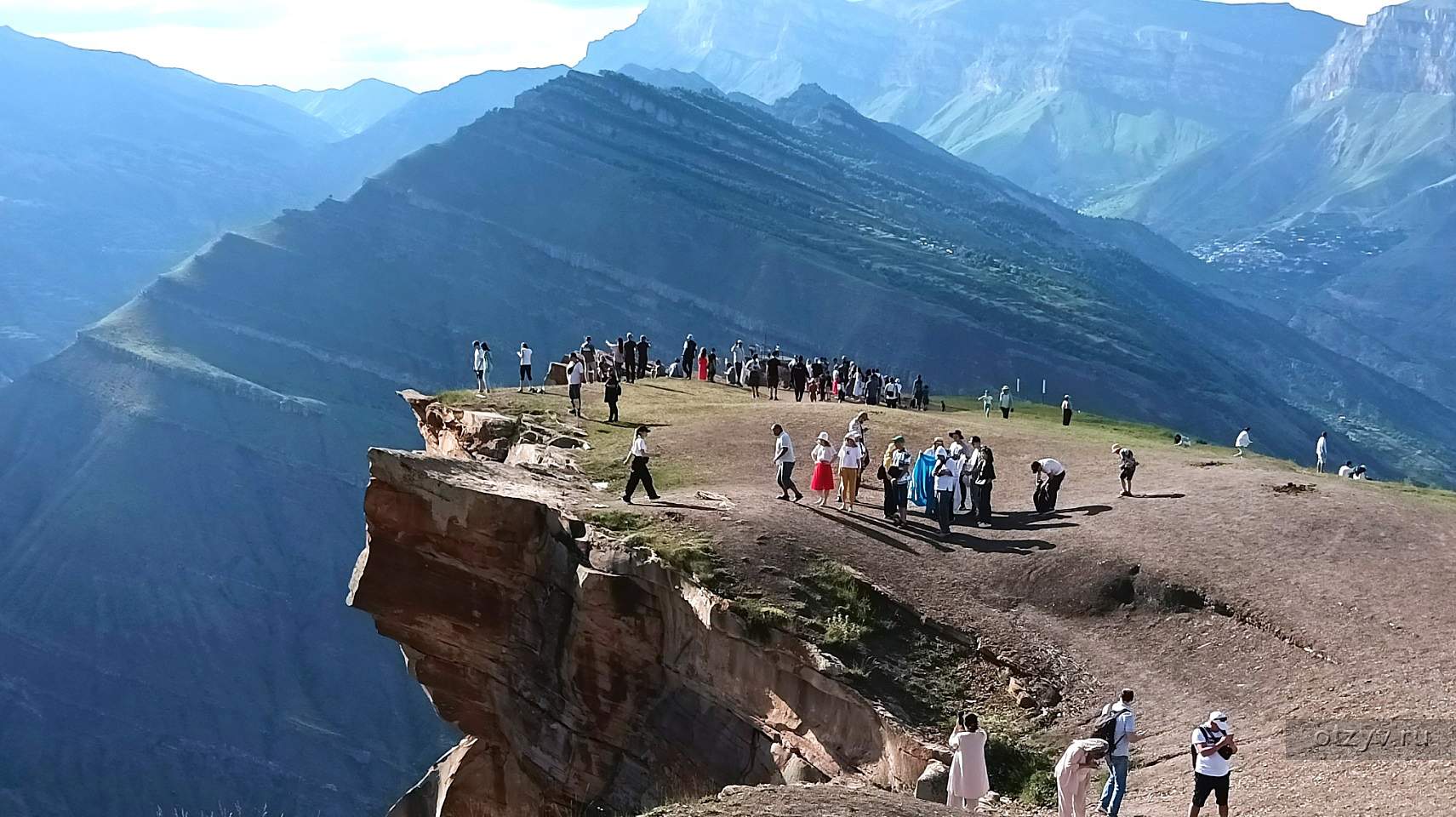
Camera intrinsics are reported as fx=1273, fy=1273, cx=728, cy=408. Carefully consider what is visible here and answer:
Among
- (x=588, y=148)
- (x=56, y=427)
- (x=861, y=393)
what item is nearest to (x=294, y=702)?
(x=56, y=427)

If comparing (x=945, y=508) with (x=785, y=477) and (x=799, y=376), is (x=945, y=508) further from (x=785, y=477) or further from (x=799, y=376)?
(x=799, y=376)

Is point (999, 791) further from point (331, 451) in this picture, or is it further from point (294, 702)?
point (331, 451)

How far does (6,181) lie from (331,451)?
135111 mm

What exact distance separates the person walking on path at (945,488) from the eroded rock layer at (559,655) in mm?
5303

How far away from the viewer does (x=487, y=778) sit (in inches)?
1048

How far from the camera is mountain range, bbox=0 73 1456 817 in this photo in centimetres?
7038

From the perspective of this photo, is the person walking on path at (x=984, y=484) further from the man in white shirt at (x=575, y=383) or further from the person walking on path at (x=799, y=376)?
the person walking on path at (x=799, y=376)

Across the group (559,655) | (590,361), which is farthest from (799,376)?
(559,655)

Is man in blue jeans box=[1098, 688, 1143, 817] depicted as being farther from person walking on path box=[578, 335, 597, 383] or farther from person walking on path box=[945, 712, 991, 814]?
person walking on path box=[578, 335, 597, 383]

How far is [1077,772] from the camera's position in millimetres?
13648

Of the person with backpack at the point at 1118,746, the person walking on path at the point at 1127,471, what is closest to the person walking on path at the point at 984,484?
the person walking on path at the point at 1127,471

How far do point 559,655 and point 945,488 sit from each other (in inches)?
306

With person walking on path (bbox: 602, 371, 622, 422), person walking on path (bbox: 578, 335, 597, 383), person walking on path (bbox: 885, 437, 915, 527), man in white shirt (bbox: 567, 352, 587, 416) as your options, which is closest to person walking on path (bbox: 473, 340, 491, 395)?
Result: person walking on path (bbox: 578, 335, 597, 383)

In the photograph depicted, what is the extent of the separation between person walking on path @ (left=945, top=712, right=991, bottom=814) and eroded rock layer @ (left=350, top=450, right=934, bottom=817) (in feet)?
13.3
